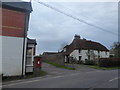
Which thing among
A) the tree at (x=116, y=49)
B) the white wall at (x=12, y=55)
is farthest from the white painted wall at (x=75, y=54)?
the white wall at (x=12, y=55)

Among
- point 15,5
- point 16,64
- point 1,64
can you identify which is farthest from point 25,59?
point 15,5

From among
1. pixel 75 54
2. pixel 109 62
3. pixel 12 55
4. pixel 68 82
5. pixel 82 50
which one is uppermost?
pixel 82 50

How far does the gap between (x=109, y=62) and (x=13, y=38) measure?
1084 inches

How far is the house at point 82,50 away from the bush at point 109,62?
9.85 m

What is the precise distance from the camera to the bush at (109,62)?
3875 cm

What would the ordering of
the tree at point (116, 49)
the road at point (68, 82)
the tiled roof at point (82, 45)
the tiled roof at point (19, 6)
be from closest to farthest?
1. the road at point (68, 82)
2. the tiled roof at point (19, 6)
3. the tiled roof at point (82, 45)
4. the tree at point (116, 49)

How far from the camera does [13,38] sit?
17.5 m

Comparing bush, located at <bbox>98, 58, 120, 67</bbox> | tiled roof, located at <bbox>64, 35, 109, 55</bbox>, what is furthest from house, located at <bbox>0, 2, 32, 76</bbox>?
tiled roof, located at <bbox>64, 35, 109, 55</bbox>

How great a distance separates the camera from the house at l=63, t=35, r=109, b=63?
180ft

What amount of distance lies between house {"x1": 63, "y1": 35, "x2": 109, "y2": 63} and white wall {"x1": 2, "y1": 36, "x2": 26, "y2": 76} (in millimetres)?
36457

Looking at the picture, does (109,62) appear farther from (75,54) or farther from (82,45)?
(82,45)

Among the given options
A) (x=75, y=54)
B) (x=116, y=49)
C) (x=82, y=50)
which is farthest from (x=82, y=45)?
(x=116, y=49)

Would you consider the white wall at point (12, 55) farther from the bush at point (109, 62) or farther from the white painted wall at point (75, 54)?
the white painted wall at point (75, 54)

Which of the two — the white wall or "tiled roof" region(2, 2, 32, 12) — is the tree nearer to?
"tiled roof" region(2, 2, 32, 12)
